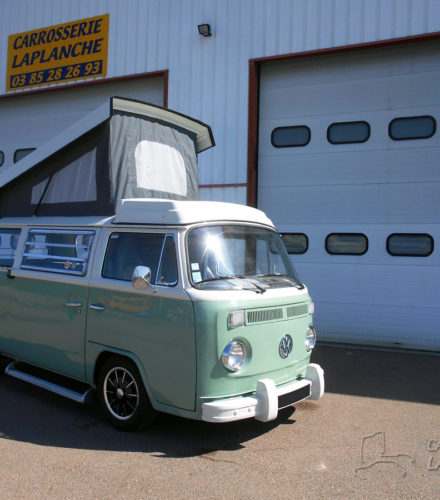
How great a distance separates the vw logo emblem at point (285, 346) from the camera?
4.46 metres

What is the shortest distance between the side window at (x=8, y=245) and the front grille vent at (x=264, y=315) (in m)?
3.28

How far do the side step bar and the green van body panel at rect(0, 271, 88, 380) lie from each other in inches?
6.0

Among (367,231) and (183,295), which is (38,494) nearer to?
(183,295)

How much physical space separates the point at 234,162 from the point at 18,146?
241 inches

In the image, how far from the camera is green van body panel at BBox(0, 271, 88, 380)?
495 centimetres

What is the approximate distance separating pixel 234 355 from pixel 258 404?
0.45 metres

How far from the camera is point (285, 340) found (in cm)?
452

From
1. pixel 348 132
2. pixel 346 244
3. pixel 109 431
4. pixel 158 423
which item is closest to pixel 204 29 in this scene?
pixel 348 132

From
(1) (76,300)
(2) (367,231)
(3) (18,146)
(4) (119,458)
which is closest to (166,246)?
(1) (76,300)

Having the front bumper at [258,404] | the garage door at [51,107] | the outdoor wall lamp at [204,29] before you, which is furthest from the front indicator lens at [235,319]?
the garage door at [51,107]

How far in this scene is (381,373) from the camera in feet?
22.8

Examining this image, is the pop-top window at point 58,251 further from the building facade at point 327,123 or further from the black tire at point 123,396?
the building facade at point 327,123
